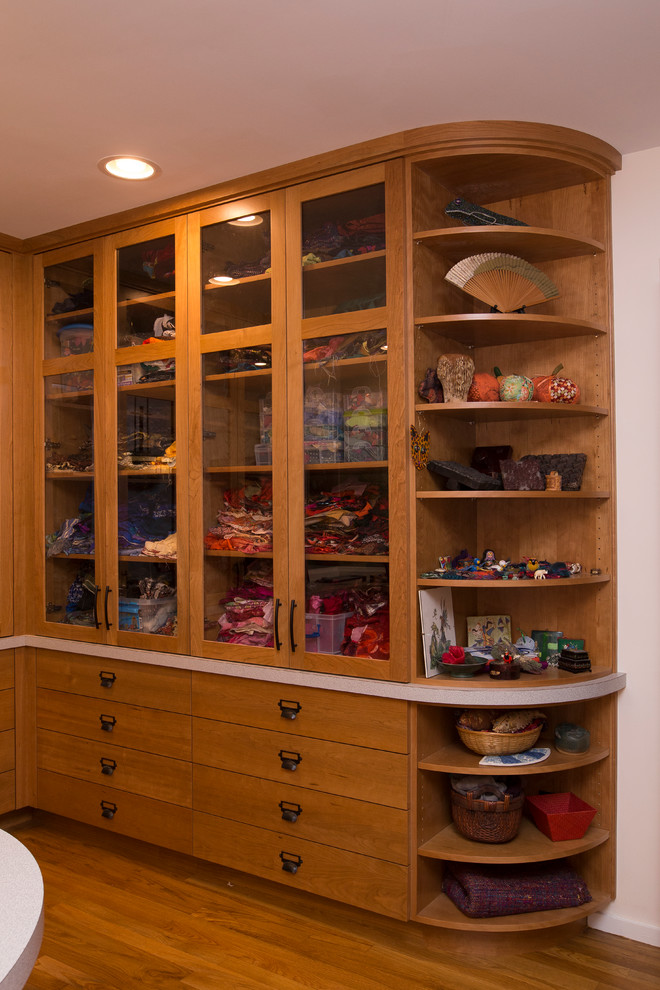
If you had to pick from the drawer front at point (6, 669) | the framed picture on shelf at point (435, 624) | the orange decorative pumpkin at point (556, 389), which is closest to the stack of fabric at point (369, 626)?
the framed picture on shelf at point (435, 624)

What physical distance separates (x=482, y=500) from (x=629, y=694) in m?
0.85

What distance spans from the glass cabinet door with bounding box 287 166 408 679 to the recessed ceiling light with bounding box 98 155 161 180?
52 cm

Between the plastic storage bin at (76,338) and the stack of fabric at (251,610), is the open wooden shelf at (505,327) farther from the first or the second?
the plastic storage bin at (76,338)

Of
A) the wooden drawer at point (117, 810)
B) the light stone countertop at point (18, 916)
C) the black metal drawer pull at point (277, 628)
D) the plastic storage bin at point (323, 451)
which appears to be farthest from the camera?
the wooden drawer at point (117, 810)

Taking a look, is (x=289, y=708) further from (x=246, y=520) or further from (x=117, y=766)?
(x=117, y=766)

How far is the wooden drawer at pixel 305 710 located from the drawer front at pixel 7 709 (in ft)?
3.36

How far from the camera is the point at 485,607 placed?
9.80 ft

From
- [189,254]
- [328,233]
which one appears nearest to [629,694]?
[328,233]

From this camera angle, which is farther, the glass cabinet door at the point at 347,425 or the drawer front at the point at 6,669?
the drawer front at the point at 6,669

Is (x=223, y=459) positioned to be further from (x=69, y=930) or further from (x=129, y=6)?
(x=69, y=930)

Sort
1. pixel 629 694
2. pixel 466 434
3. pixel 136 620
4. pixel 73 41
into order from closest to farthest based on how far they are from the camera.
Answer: pixel 73 41 → pixel 629 694 → pixel 466 434 → pixel 136 620

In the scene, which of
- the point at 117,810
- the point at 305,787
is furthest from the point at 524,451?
the point at 117,810

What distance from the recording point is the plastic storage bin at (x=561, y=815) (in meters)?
2.59

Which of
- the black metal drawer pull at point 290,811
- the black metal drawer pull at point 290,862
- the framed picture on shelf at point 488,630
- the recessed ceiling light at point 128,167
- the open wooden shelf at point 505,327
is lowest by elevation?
the black metal drawer pull at point 290,862
